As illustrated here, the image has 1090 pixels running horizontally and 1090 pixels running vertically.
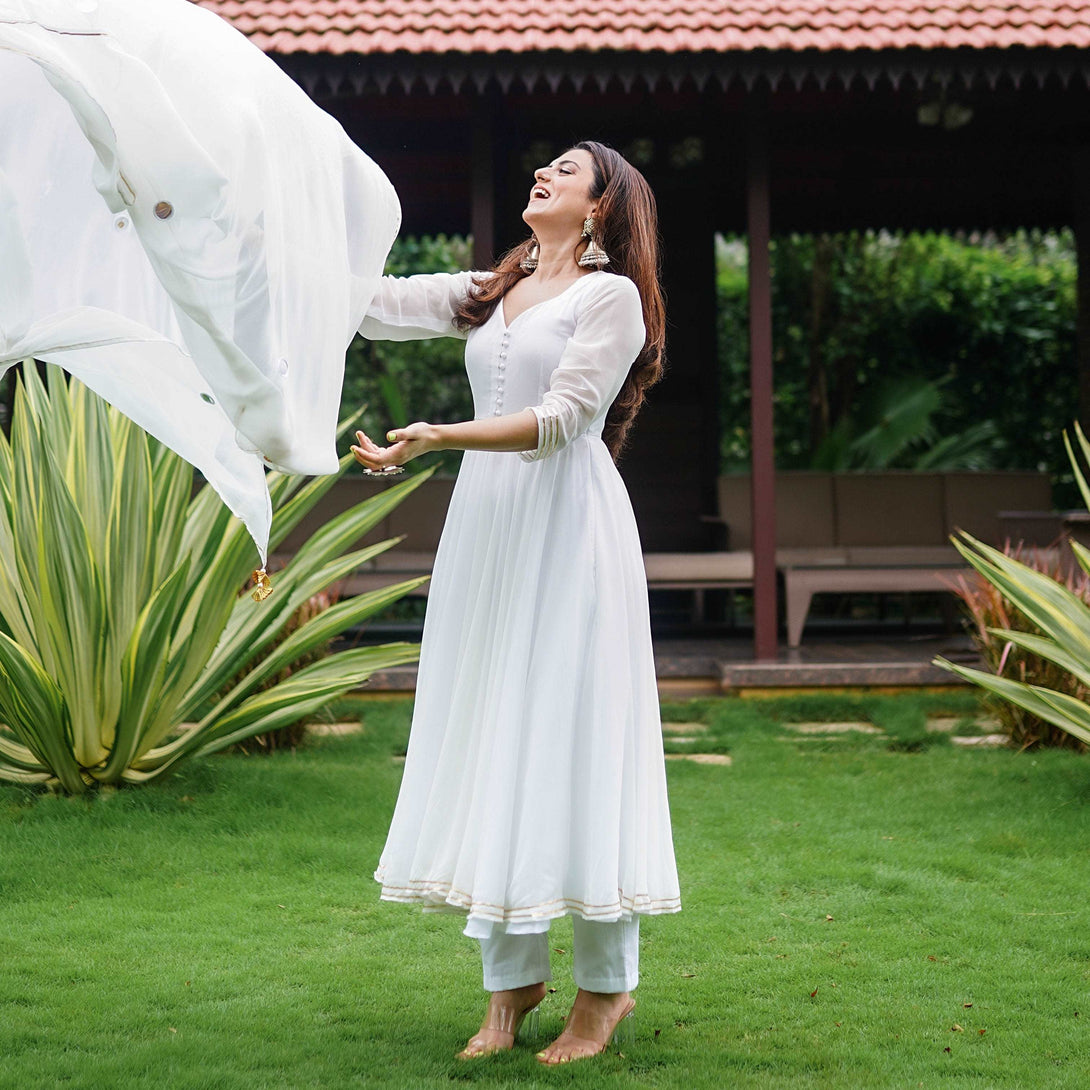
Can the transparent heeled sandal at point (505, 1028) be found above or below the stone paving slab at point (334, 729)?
above

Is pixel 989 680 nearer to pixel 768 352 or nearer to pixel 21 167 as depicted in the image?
pixel 768 352

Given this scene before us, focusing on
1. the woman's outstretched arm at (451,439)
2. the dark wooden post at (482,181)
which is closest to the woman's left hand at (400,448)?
the woman's outstretched arm at (451,439)

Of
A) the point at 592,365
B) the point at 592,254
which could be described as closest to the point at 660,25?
the point at 592,254

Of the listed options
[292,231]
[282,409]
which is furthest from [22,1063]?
[292,231]

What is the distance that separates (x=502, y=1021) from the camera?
2.81 m

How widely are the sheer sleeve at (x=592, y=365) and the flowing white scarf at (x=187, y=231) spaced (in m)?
0.39

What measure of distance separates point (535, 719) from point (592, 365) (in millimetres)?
680

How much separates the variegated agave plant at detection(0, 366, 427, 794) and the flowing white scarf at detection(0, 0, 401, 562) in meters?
1.62

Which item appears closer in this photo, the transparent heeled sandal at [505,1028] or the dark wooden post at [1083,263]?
the transparent heeled sandal at [505,1028]

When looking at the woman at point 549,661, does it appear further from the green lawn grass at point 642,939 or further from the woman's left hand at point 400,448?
the green lawn grass at point 642,939

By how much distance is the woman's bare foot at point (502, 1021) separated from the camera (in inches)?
109

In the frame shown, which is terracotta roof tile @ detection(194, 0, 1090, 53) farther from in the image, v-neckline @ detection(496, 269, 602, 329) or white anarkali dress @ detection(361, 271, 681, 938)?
white anarkali dress @ detection(361, 271, 681, 938)

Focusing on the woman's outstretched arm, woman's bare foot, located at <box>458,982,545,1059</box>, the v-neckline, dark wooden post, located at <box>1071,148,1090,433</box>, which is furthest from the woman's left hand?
dark wooden post, located at <box>1071,148,1090,433</box>

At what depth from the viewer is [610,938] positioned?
2775 mm
